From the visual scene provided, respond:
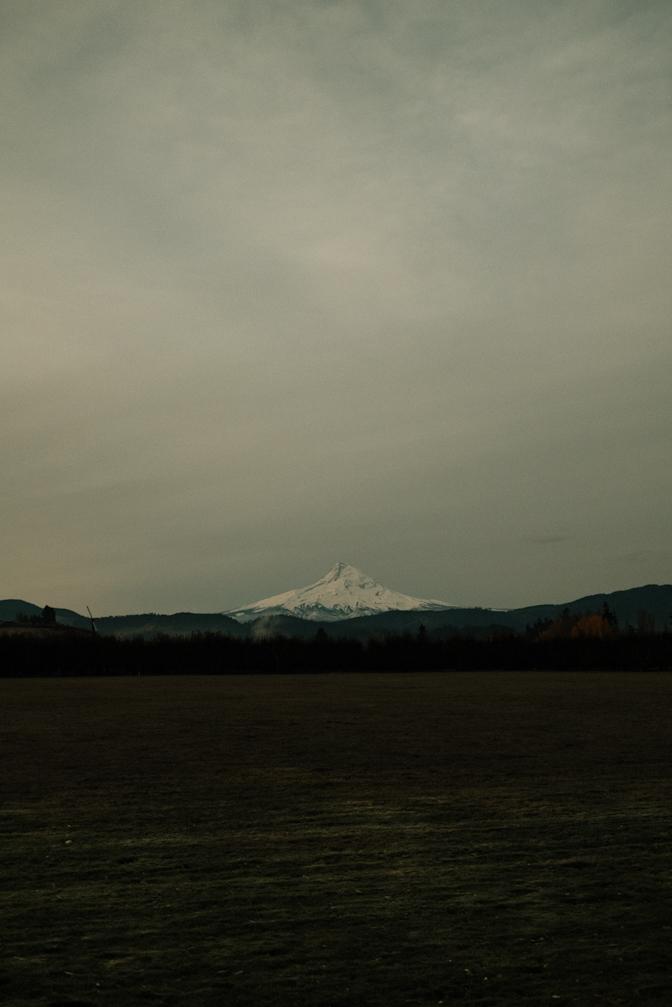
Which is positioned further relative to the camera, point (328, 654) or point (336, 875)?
point (328, 654)

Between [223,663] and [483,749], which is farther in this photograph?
[223,663]

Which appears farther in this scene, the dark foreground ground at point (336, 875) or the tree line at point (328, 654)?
the tree line at point (328, 654)

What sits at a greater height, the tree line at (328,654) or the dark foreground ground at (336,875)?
the tree line at (328,654)

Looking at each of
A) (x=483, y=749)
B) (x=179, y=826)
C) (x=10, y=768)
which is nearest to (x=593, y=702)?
(x=483, y=749)

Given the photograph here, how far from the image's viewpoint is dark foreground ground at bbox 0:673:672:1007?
559cm

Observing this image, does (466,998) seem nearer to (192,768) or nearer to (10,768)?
(192,768)

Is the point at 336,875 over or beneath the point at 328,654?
beneath

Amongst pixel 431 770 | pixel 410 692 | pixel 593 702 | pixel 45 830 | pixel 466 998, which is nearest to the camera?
pixel 466 998

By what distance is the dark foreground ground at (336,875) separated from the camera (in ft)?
18.3

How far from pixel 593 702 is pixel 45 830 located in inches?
1044

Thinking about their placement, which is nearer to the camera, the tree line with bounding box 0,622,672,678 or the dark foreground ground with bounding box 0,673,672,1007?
the dark foreground ground with bounding box 0,673,672,1007

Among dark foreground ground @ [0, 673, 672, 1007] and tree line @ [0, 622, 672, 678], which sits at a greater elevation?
tree line @ [0, 622, 672, 678]

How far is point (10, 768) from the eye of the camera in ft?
51.8

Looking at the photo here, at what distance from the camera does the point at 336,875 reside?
810cm
